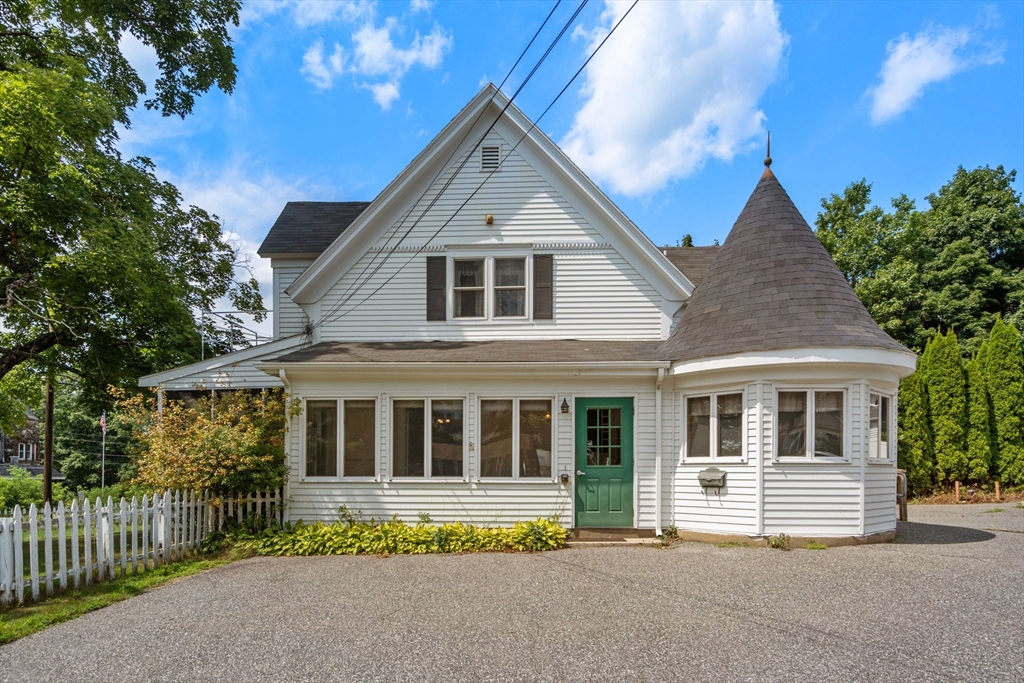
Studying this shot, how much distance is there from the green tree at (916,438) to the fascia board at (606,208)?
9.17 m

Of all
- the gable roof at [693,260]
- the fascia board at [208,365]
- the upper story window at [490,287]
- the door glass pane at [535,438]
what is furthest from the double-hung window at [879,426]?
the fascia board at [208,365]

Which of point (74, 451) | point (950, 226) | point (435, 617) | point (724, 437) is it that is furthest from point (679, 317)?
point (74, 451)

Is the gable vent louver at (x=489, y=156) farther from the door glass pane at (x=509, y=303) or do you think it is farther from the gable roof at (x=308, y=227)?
the gable roof at (x=308, y=227)

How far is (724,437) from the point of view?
391 inches

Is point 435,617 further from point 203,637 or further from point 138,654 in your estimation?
point 138,654

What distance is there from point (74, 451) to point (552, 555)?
1689 inches

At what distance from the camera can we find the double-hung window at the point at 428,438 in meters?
10.6

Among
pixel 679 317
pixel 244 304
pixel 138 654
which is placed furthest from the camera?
pixel 244 304

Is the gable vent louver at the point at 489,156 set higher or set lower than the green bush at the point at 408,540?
higher

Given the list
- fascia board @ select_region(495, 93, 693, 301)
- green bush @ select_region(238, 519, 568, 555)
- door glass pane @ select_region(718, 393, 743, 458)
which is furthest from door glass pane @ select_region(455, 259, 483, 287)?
door glass pane @ select_region(718, 393, 743, 458)

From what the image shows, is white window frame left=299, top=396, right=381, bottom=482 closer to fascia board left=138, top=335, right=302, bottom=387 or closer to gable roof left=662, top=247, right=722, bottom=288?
fascia board left=138, top=335, right=302, bottom=387

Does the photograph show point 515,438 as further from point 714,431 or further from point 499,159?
point 499,159

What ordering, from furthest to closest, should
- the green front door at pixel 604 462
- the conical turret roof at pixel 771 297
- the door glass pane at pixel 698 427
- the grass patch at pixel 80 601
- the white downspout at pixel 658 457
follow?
the green front door at pixel 604 462 < the white downspout at pixel 658 457 < the door glass pane at pixel 698 427 < the conical turret roof at pixel 771 297 < the grass patch at pixel 80 601

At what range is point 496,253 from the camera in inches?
463
